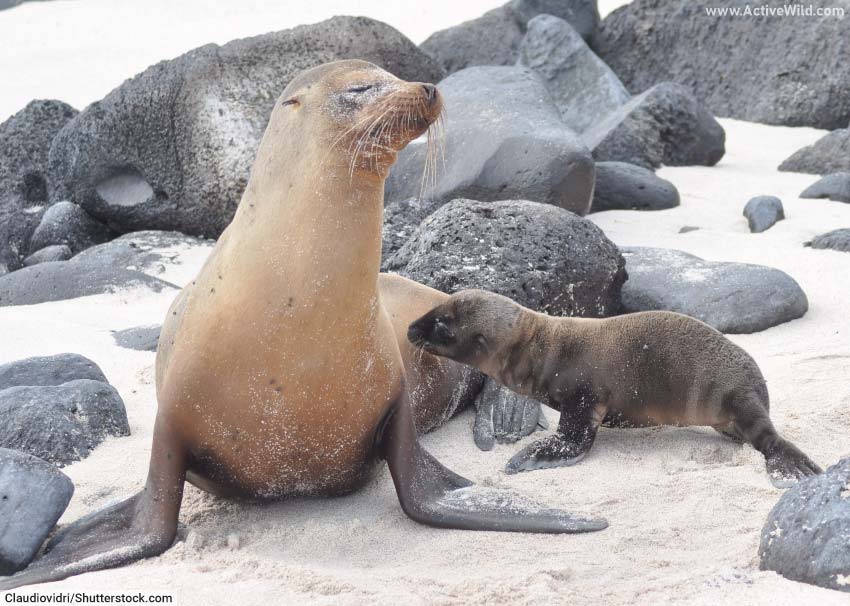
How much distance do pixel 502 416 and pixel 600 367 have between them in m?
0.49

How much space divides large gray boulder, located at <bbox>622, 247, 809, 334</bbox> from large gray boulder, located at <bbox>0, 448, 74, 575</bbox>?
3.64m

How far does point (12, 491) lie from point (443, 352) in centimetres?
183

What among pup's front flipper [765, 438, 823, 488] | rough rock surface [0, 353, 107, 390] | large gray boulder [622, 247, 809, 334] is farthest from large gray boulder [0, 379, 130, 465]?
large gray boulder [622, 247, 809, 334]

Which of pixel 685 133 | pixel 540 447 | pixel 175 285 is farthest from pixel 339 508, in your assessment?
pixel 685 133

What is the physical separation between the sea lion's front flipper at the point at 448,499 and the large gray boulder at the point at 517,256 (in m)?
1.66

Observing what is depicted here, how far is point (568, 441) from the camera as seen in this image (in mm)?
4250

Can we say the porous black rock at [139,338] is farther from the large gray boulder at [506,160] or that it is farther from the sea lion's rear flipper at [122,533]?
the sea lion's rear flipper at [122,533]

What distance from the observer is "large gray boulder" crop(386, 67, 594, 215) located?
307 inches

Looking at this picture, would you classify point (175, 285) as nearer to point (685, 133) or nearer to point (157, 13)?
point (685, 133)

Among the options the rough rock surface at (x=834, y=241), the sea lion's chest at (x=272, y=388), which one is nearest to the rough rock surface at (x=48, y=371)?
the sea lion's chest at (x=272, y=388)

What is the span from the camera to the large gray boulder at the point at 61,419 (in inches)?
165

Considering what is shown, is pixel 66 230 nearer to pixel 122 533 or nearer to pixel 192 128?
pixel 192 128

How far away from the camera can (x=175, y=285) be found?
25.7 ft

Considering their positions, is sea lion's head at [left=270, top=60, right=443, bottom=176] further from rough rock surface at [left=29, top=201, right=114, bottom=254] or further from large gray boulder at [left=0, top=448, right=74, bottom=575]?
rough rock surface at [left=29, top=201, right=114, bottom=254]
